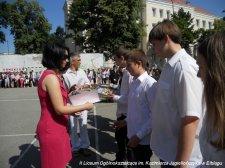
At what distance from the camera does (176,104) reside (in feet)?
6.72

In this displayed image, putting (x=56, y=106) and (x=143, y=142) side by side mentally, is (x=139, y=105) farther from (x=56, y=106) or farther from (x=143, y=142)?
(x=56, y=106)

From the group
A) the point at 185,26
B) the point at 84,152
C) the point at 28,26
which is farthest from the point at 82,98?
the point at 28,26

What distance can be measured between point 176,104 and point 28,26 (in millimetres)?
56484

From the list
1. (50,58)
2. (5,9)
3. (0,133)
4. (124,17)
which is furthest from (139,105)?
(5,9)

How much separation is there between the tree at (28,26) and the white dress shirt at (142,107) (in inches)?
2042

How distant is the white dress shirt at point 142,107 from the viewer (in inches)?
123

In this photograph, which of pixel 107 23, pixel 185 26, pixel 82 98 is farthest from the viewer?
pixel 185 26

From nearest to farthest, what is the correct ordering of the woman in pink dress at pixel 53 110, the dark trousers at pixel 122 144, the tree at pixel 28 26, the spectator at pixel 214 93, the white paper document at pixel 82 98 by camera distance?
the spectator at pixel 214 93 < the woman in pink dress at pixel 53 110 < the white paper document at pixel 82 98 < the dark trousers at pixel 122 144 < the tree at pixel 28 26

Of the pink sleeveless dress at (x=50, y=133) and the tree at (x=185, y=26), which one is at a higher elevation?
the tree at (x=185, y=26)

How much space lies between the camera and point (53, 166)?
2797 mm

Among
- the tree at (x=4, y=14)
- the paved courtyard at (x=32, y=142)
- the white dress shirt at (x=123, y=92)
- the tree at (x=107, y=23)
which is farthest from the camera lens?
the tree at (x=4, y=14)

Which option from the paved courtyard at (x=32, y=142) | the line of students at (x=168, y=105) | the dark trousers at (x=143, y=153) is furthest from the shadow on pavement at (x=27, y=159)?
the line of students at (x=168, y=105)

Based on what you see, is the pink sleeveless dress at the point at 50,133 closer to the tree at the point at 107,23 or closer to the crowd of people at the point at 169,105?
the crowd of people at the point at 169,105

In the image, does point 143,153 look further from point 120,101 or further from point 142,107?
point 120,101
